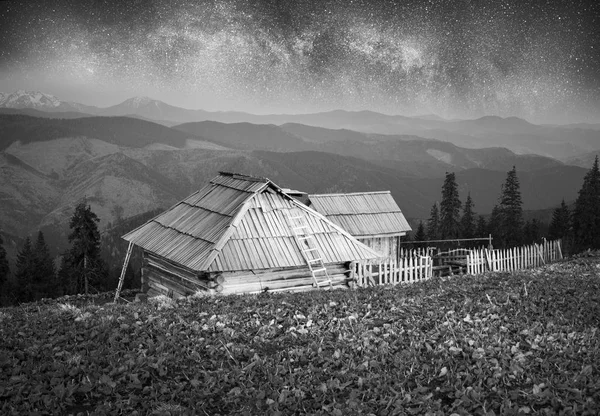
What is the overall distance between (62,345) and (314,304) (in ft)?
20.5

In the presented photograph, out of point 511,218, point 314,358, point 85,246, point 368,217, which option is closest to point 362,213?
point 368,217

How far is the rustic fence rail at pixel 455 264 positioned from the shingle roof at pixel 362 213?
3146mm

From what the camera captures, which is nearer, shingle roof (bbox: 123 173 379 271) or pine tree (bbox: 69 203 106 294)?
shingle roof (bbox: 123 173 379 271)

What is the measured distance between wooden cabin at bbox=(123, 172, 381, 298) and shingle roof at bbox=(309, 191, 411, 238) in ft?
31.4

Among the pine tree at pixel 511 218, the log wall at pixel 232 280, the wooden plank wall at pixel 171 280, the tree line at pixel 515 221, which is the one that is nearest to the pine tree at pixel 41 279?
the wooden plank wall at pixel 171 280

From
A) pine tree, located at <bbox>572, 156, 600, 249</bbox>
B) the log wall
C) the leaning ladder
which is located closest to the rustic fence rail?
the log wall

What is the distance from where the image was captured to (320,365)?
9.95m

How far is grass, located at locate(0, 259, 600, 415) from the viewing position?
26.7ft

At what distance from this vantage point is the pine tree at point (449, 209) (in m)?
67.2

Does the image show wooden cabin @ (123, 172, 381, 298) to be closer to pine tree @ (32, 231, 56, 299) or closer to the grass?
the grass

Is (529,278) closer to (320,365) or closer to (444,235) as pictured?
(320,365)

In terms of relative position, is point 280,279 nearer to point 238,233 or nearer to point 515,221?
point 238,233

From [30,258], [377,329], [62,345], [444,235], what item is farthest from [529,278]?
[30,258]

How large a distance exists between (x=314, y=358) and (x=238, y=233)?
44.9 ft
